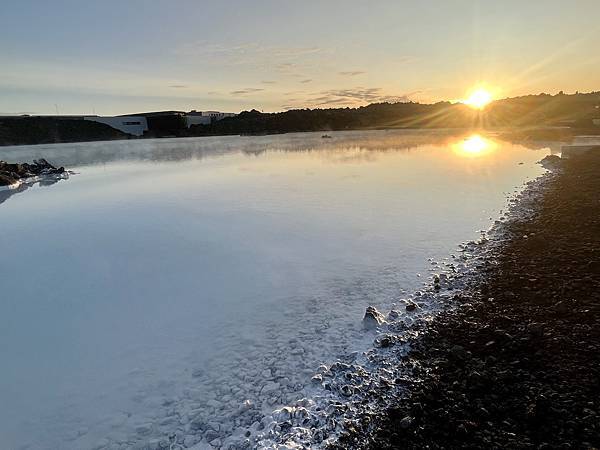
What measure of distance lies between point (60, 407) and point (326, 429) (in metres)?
3.53

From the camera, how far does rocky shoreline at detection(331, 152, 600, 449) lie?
13.5 feet

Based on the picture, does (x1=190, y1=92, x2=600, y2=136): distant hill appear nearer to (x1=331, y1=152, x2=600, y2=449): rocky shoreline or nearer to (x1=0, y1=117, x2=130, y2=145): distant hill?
(x1=0, y1=117, x2=130, y2=145): distant hill

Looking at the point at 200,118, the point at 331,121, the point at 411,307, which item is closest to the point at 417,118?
the point at 331,121

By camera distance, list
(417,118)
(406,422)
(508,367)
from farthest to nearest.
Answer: (417,118)
(508,367)
(406,422)

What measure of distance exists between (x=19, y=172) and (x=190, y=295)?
3125 cm

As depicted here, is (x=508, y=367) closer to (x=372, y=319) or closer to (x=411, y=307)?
(x=411, y=307)

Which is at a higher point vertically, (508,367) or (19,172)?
(508,367)

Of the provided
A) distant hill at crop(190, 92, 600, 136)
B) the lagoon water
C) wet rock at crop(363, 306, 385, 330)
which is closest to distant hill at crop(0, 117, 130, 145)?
distant hill at crop(190, 92, 600, 136)

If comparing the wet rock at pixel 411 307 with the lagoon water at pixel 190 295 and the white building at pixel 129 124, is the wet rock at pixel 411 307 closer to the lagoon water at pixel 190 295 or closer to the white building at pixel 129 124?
the lagoon water at pixel 190 295

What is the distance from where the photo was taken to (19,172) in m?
30.8

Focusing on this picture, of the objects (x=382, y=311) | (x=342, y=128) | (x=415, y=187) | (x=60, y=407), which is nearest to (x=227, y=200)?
(x=415, y=187)

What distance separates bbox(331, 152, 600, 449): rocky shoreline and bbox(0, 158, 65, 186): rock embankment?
30555mm

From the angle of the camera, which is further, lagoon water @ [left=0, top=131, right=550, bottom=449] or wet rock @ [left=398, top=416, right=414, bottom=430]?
lagoon water @ [left=0, top=131, right=550, bottom=449]

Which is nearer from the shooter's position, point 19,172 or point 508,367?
point 508,367
